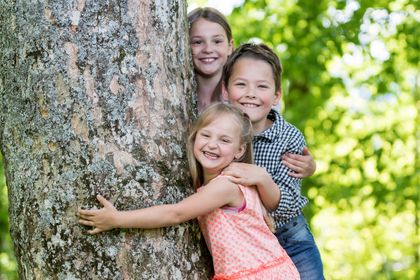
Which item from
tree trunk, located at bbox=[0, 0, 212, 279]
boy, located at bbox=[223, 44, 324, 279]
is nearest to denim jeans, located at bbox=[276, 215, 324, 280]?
boy, located at bbox=[223, 44, 324, 279]

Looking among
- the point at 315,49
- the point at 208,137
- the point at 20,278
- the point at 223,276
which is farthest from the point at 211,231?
the point at 315,49

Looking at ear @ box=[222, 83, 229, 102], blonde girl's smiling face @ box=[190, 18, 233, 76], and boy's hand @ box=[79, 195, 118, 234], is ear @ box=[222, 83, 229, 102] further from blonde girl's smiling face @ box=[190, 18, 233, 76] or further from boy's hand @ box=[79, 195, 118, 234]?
boy's hand @ box=[79, 195, 118, 234]

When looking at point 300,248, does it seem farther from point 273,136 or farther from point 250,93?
point 250,93

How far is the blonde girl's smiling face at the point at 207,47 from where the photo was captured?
338 centimetres

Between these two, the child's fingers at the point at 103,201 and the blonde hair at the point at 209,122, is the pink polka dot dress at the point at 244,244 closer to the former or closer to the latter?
the blonde hair at the point at 209,122

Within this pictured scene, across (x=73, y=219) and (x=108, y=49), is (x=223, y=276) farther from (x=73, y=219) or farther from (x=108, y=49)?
(x=108, y=49)

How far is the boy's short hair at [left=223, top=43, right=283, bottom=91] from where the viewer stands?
3.05 m

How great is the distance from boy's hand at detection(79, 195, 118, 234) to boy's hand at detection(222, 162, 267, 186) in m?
0.58

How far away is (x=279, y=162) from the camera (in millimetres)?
2961

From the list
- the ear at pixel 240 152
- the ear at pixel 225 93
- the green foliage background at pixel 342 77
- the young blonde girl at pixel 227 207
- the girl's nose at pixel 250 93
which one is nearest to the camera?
the young blonde girl at pixel 227 207

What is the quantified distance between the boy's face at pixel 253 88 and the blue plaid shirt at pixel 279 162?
9 centimetres

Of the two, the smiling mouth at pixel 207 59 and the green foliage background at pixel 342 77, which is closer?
the smiling mouth at pixel 207 59

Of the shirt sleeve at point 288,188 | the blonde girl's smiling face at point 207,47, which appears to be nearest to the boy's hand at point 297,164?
the shirt sleeve at point 288,188

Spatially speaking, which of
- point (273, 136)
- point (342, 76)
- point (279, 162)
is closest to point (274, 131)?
point (273, 136)
